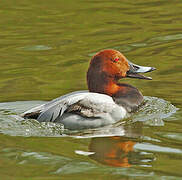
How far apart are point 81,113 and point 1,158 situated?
1.28 m

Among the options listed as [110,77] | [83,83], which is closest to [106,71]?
[110,77]

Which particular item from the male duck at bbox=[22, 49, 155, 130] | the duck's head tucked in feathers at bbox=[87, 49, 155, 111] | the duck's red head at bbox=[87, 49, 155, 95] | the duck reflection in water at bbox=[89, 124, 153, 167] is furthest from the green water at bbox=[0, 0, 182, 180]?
the duck's red head at bbox=[87, 49, 155, 95]

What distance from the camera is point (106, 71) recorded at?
23.0 feet

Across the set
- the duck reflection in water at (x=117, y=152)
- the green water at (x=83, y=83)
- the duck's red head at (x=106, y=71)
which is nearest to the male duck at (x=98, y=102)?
the duck's red head at (x=106, y=71)

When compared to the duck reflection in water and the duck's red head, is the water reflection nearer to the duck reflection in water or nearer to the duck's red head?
the duck reflection in water

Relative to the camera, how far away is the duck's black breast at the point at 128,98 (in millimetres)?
6808

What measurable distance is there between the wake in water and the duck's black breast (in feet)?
0.32

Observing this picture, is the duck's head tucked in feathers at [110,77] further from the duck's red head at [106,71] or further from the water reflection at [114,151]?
the water reflection at [114,151]

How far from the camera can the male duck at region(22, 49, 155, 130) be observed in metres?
6.40

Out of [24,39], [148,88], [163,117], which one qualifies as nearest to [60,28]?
[24,39]

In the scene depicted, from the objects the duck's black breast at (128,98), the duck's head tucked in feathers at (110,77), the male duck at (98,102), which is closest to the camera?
the male duck at (98,102)

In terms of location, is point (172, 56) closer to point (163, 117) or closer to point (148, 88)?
point (148, 88)

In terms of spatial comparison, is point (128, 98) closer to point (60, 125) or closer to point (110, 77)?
point (110, 77)

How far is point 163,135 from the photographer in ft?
19.9
